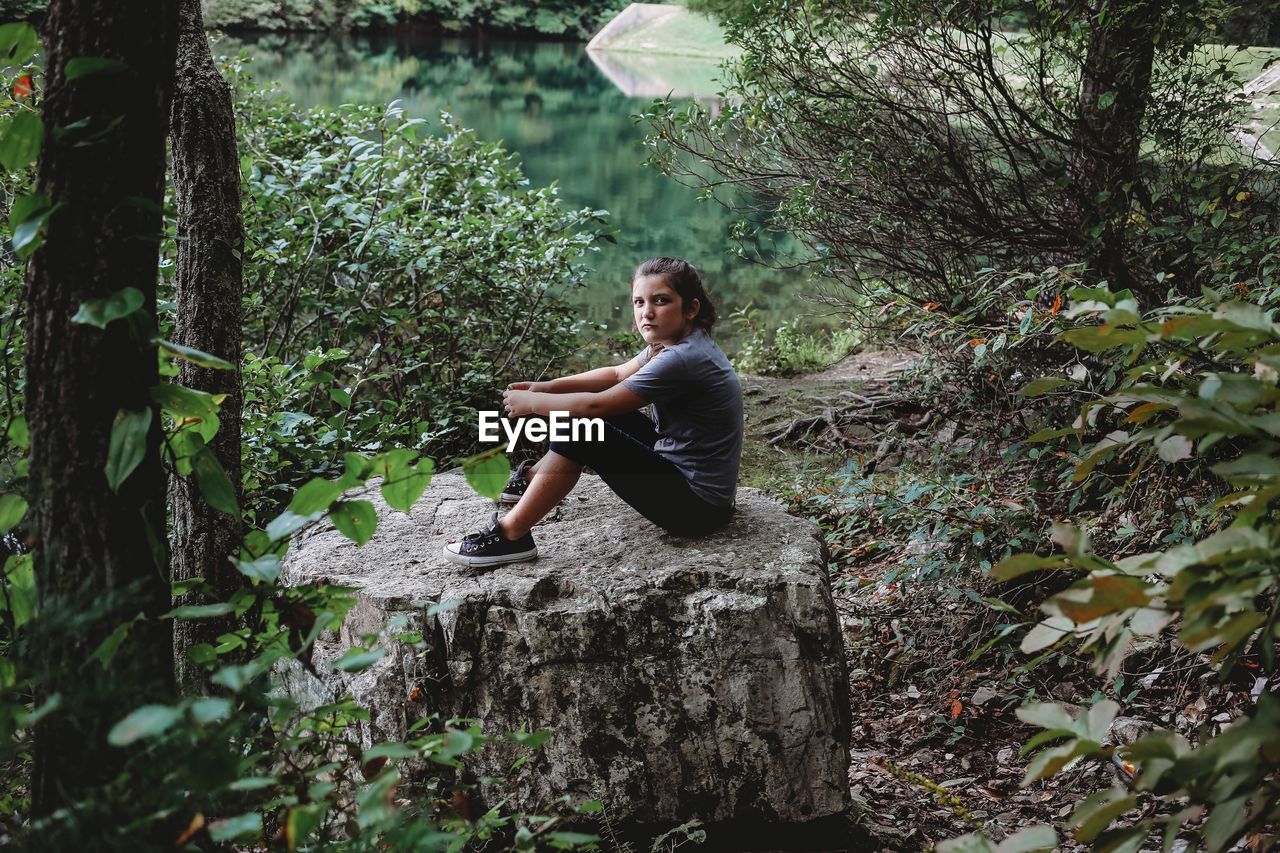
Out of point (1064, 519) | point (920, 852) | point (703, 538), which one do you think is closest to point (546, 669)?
point (703, 538)

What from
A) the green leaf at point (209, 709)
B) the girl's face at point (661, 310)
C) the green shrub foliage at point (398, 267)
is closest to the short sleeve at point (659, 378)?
the girl's face at point (661, 310)

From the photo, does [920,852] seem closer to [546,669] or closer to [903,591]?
[546,669]

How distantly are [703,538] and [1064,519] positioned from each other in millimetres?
1612

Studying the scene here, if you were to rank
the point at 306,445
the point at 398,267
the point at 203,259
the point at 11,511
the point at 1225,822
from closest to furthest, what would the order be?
1. the point at 1225,822
2. the point at 11,511
3. the point at 203,259
4. the point at 306,445
5. the point at 398,267

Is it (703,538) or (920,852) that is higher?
(703,538)

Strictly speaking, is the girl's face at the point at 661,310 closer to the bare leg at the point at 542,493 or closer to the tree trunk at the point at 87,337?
the bare leg at the point at 542,493

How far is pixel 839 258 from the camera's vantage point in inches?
207

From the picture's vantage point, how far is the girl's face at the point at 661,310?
317cm

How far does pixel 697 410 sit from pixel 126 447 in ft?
6.87

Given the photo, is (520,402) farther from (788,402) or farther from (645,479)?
(788,402)

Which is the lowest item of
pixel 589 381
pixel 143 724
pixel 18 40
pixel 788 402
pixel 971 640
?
pixel 971 640

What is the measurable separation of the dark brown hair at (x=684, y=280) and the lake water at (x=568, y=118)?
2106mm

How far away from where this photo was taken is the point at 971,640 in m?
3.53

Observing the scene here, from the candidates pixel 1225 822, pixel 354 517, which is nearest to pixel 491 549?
pixel 354 517
